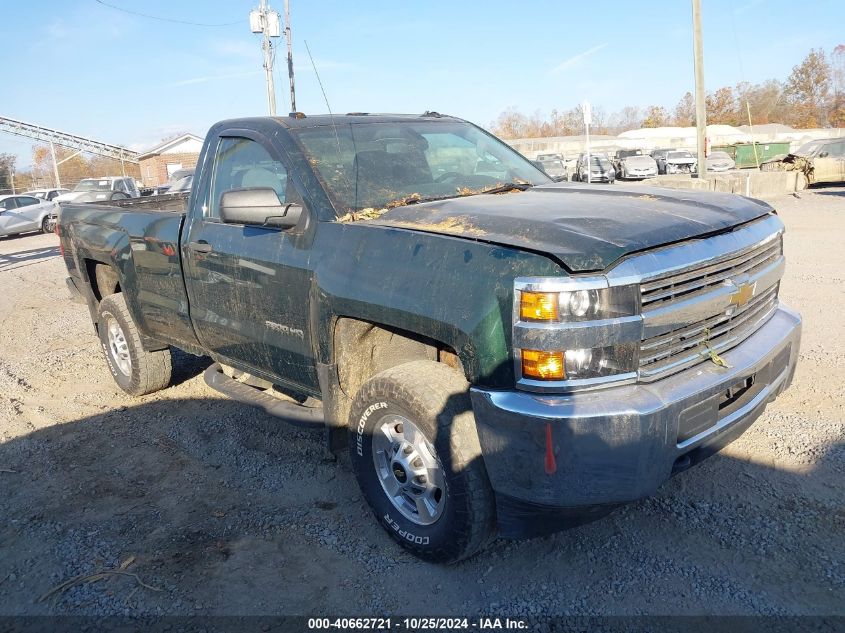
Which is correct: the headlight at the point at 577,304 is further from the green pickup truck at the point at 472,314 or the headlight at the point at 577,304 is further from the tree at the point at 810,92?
the tree at the point at 810,92

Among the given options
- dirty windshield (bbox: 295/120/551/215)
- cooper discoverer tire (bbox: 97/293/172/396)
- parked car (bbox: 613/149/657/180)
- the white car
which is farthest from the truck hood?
parked car (bbox: 613/149/657/180)

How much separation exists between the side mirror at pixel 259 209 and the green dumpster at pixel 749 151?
112ft

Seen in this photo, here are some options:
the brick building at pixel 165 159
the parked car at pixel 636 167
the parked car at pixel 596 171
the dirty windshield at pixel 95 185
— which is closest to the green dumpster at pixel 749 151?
the parked car at pixel 636 167

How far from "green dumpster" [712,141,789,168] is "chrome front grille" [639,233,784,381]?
33.6 m

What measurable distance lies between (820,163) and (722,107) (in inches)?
2033

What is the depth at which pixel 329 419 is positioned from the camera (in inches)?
140

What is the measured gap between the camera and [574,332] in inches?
98.4

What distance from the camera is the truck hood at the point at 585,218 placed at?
103 inches

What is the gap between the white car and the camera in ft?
78.0

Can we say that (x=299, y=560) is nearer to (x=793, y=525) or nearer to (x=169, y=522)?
(x=169, y=522)

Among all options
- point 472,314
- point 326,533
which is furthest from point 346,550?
point 472,314

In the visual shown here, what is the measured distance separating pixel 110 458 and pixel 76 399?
1515 mm

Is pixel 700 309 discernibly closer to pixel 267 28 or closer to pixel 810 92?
pixel 267 28

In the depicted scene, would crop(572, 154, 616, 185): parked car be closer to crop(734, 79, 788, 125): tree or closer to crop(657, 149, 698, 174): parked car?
crop(657, 149, 698, 174): parked car
